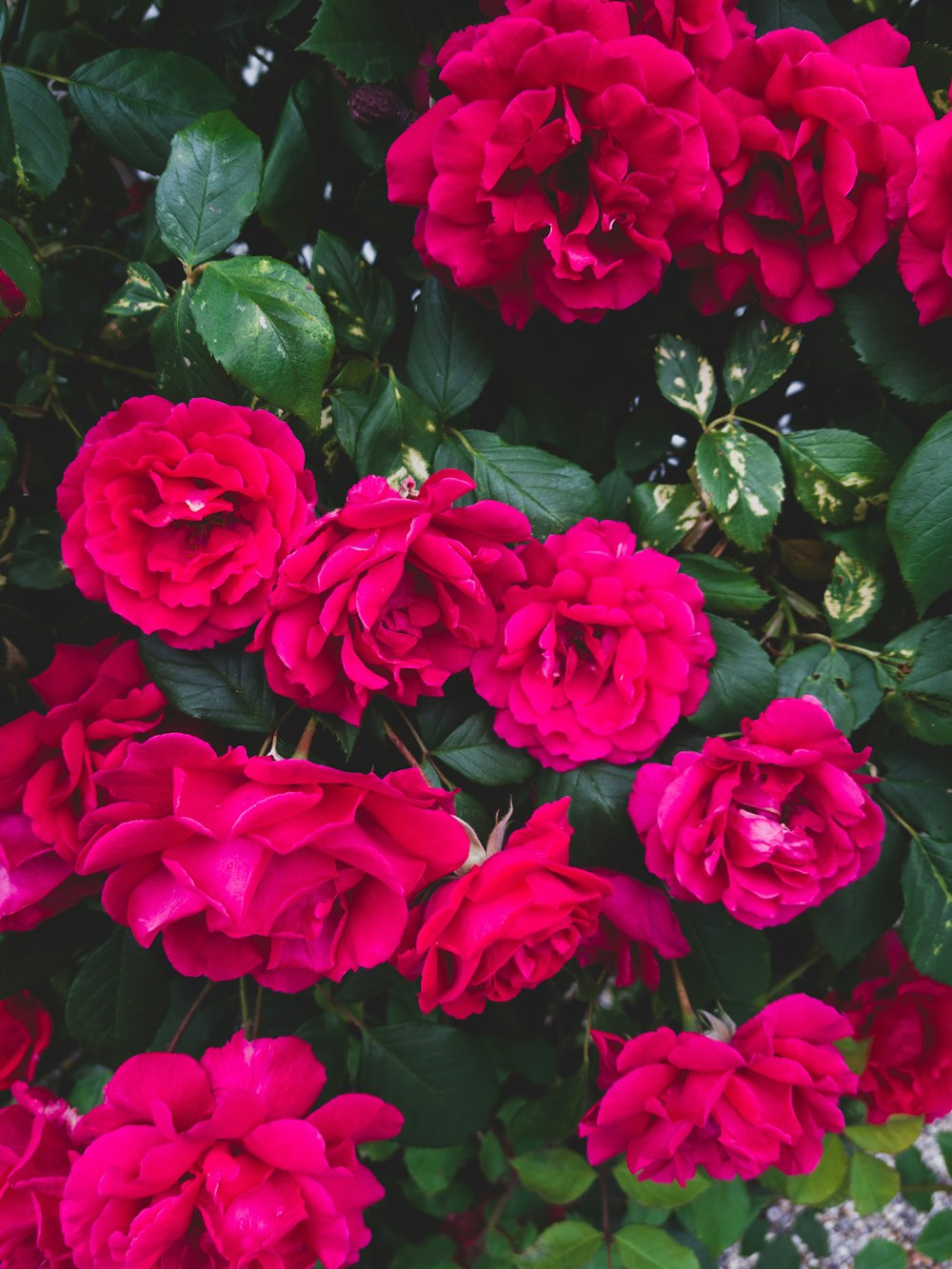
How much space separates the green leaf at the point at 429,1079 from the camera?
654 mm

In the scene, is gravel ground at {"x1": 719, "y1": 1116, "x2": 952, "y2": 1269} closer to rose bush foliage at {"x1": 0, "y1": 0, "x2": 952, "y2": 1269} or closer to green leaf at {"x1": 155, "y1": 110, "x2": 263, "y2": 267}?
rose bush foliage at {"x1": 0, "y1": 0, "x2": 952, "y2": 1269}

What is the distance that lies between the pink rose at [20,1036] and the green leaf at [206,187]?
563 mm

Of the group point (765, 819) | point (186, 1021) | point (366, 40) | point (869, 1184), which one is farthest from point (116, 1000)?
point (869, 1184)

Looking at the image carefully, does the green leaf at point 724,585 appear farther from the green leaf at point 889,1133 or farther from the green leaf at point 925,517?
the green leaf at point 889,1133

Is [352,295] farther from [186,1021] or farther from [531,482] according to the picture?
[186,1021]

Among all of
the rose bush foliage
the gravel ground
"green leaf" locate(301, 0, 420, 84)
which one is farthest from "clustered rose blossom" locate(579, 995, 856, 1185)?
the gravel ground

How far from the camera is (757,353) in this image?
0.59 m

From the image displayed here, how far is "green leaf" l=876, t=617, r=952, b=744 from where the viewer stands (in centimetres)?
57

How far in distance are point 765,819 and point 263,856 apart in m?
0.28

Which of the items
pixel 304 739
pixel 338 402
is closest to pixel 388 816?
pixel 304 739

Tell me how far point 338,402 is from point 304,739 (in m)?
0.23

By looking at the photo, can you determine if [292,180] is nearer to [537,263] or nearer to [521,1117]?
[537,263]

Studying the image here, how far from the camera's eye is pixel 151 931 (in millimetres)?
429

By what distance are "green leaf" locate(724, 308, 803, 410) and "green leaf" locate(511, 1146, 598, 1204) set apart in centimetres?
74
